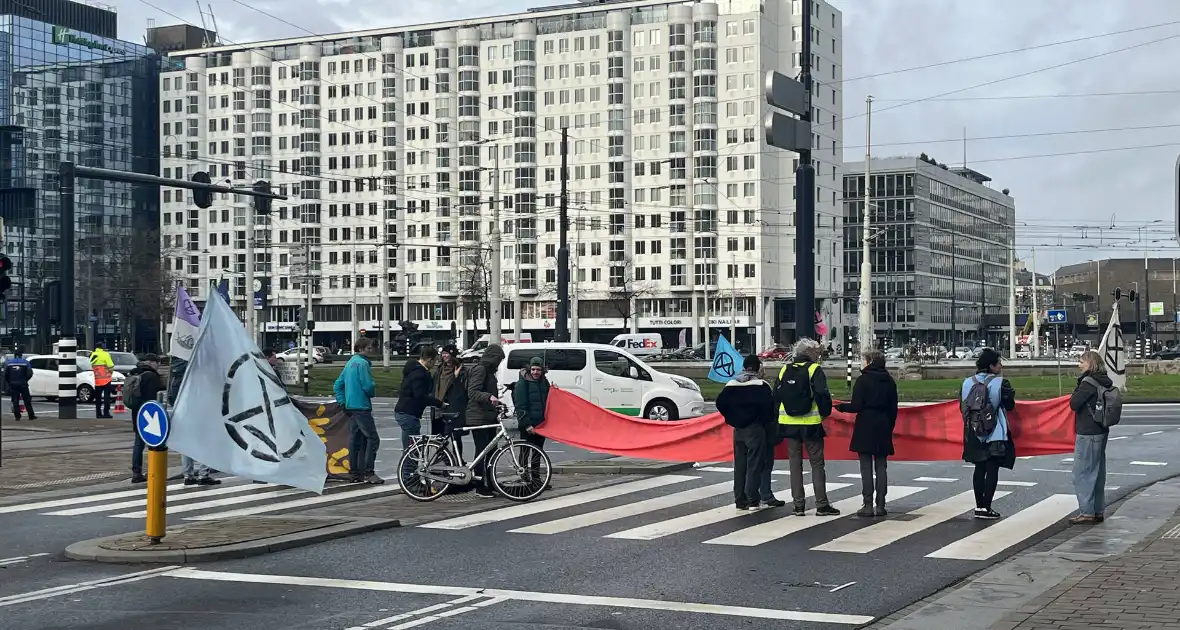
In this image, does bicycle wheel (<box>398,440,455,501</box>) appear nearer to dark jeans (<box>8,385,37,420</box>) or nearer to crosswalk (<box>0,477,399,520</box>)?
crosswalk (<box>0,477,399,520</box>)

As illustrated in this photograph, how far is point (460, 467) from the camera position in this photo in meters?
15.4

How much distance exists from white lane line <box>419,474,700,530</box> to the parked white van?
9.53m

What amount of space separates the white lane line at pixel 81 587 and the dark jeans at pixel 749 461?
245 inches

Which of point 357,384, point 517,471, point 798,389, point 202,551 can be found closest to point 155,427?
point 202,551

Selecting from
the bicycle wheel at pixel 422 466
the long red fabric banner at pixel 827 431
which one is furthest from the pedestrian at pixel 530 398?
the bicycle wheel at pixel 422 466

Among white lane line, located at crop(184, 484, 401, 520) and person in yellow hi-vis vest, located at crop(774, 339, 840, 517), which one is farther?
white lane line, located at crop(184, 484, 401, 520)

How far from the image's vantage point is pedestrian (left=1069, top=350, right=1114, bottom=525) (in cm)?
1296

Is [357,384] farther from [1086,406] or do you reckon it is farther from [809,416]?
[1086,406]

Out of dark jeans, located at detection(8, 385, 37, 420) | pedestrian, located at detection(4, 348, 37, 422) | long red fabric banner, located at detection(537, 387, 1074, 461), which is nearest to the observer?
long red fabric banner, located at detection(537, 387, 1074, 461)

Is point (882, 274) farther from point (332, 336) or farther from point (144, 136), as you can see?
point (144, 136)

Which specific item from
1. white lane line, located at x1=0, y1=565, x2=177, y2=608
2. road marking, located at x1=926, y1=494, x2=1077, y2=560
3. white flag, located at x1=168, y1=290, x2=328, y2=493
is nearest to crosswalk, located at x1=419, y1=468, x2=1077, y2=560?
road marking, located at x1=926, y1=494, x2=1077, y2=560

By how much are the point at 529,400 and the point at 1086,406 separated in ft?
22.3

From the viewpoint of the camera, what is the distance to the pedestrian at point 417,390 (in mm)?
16641

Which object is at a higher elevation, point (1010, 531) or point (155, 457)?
point (155, 457)
